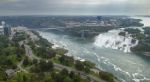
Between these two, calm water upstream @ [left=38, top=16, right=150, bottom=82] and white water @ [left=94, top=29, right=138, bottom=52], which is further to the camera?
white water @ [left=94, top=29, right=138, bottom=52]

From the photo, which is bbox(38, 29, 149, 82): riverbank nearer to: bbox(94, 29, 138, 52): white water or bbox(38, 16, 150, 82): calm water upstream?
bbox(38, 16, 150, 82): calm water upstream

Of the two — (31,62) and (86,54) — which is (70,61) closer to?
(31,62)

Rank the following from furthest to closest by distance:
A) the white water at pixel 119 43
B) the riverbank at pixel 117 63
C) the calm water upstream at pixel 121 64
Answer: the white water at pixel 119 43, the riverbank at pixel 117 63, the calm water upstream at pixel 121 64

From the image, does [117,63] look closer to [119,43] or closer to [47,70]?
[47,70]

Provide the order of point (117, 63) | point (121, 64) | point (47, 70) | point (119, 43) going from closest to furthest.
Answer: point (47, 70) < point (121, 64) < point (117, 63) < point (119, 43)

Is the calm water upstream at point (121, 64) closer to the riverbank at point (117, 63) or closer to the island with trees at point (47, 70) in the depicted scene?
the riverbank at point (117, 63)

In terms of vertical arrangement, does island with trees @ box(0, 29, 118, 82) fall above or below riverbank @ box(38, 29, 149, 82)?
above

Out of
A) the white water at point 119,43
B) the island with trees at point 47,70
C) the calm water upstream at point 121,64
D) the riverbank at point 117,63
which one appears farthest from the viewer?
the white water at point 119,43

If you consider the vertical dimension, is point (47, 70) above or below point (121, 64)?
above

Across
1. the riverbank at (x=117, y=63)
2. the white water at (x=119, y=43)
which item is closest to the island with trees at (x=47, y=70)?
the riverbank at (x=117, y=63)

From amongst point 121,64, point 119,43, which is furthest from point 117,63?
point 119,43

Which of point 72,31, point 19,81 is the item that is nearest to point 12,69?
point 19,81

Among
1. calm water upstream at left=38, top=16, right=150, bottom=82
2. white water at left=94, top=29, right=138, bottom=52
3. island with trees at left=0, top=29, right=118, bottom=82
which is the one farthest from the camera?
white water at left=94, top=29, right=138, bottom=52

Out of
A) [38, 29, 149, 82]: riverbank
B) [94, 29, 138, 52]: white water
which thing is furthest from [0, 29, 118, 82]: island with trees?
[94, 29, 138, 52]: white water
